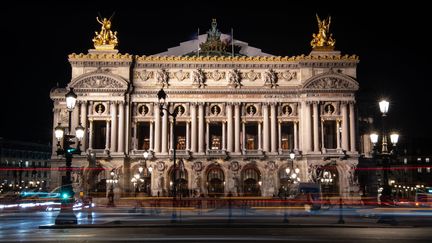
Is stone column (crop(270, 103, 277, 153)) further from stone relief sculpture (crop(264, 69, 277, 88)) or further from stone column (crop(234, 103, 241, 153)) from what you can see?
stone column (crop(234, 103, 241, 153))

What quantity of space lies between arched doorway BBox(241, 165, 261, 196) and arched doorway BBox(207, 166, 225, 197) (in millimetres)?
3451

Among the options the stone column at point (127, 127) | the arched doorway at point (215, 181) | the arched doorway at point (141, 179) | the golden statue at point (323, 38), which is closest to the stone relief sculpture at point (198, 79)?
the stone column at point (127, 127)

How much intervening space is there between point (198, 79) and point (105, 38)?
15.7 metres

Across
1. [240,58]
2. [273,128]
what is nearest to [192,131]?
[273,128]

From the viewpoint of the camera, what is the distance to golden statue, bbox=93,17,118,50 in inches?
3359

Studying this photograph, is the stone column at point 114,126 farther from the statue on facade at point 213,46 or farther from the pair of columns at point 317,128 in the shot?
the pair of columns at point 317,128

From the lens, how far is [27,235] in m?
27.2

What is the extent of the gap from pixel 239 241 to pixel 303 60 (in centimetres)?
6430

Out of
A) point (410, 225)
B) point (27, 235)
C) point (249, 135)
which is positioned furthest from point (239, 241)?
point (249, 135)

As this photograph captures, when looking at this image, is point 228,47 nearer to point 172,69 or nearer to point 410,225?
point 172,69

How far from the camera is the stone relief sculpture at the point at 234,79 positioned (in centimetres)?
8450

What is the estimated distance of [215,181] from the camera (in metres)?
84.6

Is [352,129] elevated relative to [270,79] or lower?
lower

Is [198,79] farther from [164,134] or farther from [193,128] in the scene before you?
[164,134]
